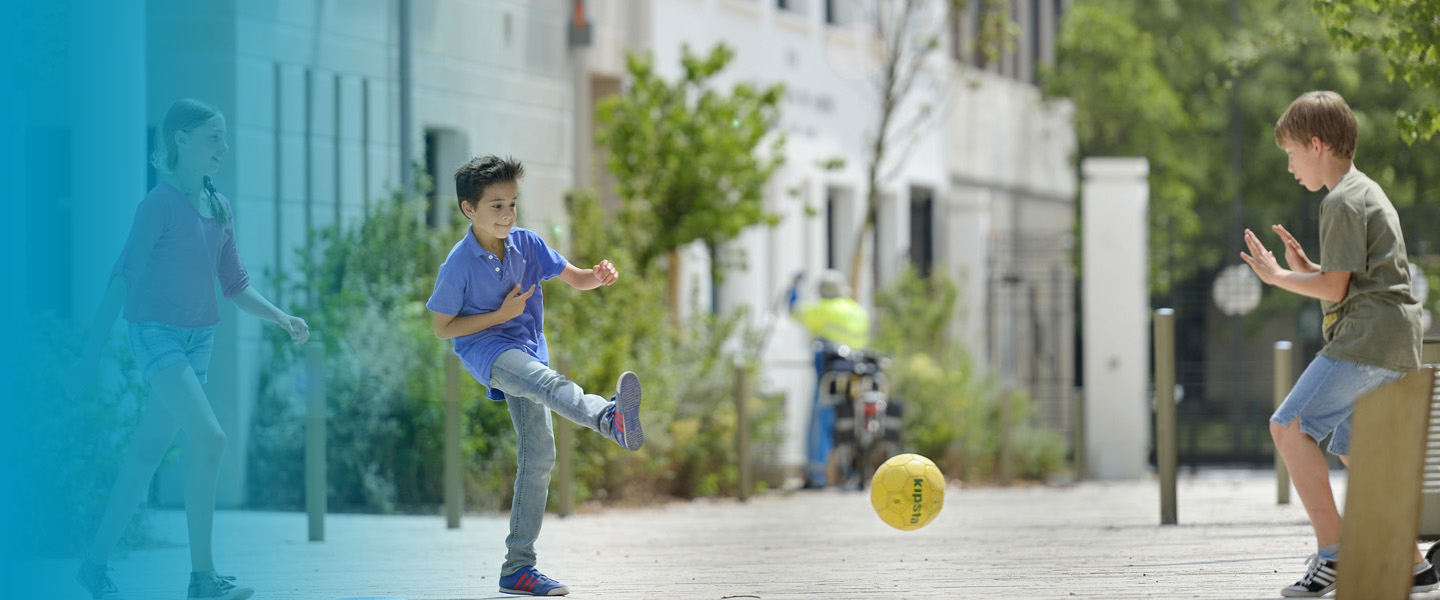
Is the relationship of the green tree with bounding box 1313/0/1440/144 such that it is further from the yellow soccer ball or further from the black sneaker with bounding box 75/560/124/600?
the black sneaker with bounding box 75/560/124/600

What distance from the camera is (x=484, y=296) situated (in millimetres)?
6766

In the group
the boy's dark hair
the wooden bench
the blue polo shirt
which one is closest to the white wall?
the blue polo shirt

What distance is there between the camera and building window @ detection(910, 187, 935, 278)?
2928cm

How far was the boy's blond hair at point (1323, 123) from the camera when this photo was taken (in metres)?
6.39

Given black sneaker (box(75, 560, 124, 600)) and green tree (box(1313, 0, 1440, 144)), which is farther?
green tree (box(1313, 0, 1440, 144))

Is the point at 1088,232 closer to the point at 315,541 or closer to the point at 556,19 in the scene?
the point at 556,19

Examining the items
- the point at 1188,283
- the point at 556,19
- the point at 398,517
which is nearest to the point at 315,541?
the point at 398,517

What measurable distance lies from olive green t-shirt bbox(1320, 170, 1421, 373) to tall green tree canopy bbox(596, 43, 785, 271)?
10.9 m

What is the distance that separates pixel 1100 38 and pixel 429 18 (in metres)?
17.6

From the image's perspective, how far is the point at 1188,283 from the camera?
68.3 ft

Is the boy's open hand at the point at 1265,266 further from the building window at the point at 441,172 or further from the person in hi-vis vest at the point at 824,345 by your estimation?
the person in hi-vis vest at the point at 824,345

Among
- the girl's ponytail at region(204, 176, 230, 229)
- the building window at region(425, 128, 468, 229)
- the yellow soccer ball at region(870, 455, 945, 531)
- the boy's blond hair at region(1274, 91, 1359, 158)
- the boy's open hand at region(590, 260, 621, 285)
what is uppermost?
the building window at region(425, 128, 468, 229)

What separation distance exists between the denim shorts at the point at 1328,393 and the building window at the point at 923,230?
74.7 ft
